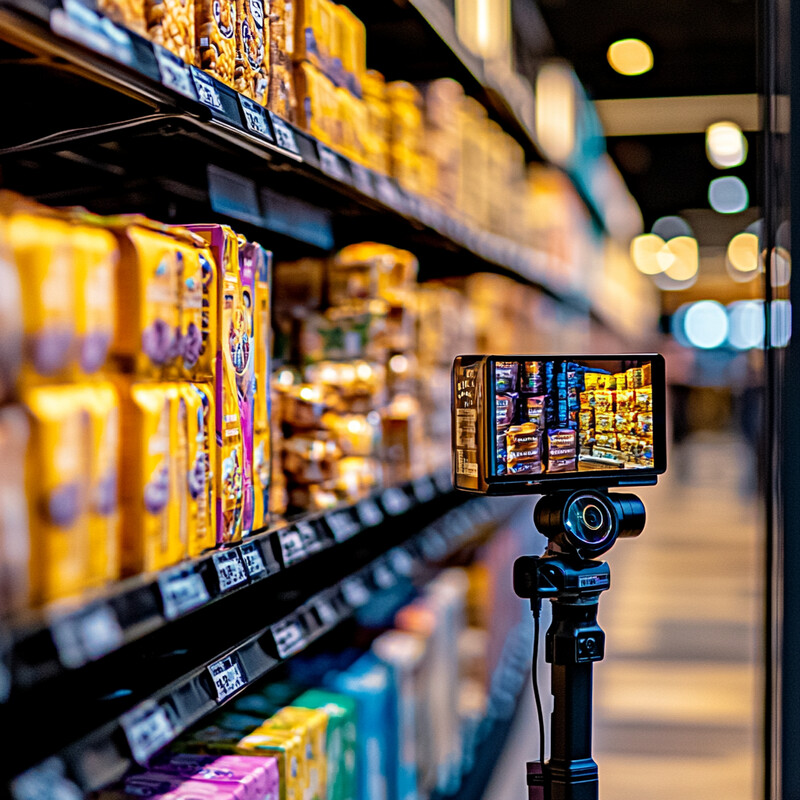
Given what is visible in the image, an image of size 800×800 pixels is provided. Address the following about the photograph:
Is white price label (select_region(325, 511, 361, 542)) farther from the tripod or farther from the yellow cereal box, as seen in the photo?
the yellow cereal box

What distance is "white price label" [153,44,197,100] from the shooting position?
96 cm

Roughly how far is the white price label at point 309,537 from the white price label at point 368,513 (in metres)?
0.21

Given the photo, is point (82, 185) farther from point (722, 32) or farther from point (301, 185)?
point (722, 32)

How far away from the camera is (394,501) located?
1.83 m

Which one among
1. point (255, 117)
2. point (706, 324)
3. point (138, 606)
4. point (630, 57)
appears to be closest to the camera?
point (138, 606)

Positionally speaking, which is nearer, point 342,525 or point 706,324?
point 342,525

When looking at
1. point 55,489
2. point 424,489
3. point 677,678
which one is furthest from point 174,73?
point 677,678

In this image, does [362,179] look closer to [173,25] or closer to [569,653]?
[173,25]

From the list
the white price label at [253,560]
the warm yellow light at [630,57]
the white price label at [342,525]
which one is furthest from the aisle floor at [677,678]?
the warm yellow light at [630,57]

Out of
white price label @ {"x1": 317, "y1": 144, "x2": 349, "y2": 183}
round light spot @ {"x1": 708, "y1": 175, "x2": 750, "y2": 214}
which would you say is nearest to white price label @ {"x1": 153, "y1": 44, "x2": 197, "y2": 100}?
white price label @ {"x1": 317, "y1": 144, "x2": 349, "y2": 183}

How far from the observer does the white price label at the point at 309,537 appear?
1369 millimetres

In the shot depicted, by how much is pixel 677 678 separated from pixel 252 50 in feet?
11.2

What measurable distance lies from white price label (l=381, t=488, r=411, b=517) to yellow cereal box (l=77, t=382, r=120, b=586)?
2.99 ft

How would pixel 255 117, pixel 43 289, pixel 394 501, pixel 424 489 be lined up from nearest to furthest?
pixel 43 289 → pixel 255 117 → pixel 394 501 → pixel 424 489
